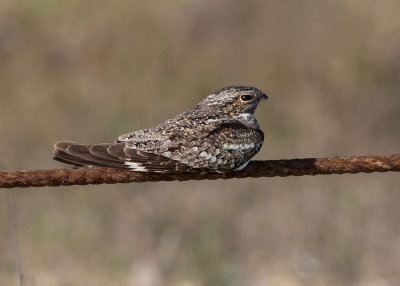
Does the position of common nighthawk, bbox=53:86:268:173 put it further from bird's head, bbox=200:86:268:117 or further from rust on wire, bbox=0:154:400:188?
bird's head, bbox=200:86:268:117

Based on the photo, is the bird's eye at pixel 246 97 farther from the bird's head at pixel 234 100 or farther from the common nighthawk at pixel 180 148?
the common nighthawk at pixel 180 148

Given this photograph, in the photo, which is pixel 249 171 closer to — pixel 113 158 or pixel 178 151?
pixel 178 151

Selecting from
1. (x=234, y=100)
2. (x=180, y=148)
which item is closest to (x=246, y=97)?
(x=234, y=100)

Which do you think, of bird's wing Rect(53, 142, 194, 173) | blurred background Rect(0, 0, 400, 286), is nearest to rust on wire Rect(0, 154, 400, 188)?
bird's wing Rect(53, 142, 194, 173)

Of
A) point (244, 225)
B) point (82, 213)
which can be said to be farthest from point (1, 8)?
point (244, 225)

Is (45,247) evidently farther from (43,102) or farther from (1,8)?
(1,8)

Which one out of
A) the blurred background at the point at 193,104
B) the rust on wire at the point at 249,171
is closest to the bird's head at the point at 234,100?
the rust on wire at the point at 249,171
